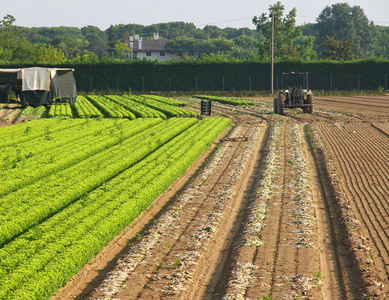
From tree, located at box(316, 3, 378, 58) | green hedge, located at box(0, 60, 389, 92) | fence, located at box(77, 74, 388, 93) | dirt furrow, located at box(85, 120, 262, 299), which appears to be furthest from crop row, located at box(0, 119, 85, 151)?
tree, located at box(316, 3, 378, 58)

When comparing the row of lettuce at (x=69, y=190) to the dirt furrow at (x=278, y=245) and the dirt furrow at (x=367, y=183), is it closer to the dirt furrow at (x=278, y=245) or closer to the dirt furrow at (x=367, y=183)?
the dirt furrow at (x=278, y=245)

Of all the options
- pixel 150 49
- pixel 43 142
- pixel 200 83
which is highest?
pixel 150 49

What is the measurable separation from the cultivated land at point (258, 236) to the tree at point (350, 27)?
102 metres

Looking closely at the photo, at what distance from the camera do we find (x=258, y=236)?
10.1 meters

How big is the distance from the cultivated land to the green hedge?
39.7m

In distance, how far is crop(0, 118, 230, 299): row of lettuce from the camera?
809 centimetres

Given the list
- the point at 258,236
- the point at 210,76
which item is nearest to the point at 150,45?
the point at 210,76

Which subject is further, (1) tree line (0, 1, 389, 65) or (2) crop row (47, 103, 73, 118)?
(1) tree line (0, 1, 389, 65)

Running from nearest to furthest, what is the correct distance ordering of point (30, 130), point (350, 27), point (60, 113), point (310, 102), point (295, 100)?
1. point (30, 130)
2. point (310, 102)
3. point (295, 100)
4. point (60, 113)
5. point (350, 27)

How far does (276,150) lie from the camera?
19.6 m

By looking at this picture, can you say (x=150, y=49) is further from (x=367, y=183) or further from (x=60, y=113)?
(x=367, y=183)

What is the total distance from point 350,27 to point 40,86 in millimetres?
96180

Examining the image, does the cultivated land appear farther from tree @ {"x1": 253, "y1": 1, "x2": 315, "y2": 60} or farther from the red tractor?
tree @ {"x1": 253, "y1": 1, "x2": 315, "y2": 60}

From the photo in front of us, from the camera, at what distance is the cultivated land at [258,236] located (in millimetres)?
7887
